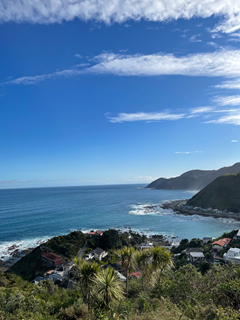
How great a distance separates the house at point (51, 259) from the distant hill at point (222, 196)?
81765 mm

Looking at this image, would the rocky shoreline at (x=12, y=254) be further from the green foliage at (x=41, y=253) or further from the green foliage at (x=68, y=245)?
the green foliage at (x=68, y=245)

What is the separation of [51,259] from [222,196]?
9343 centimetres

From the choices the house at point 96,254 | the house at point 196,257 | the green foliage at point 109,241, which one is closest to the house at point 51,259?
Answer: the house at point 96,254

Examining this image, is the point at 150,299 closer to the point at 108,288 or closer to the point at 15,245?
the point at 108,288

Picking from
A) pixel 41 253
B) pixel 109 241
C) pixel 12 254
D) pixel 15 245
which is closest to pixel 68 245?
pixel 41 253

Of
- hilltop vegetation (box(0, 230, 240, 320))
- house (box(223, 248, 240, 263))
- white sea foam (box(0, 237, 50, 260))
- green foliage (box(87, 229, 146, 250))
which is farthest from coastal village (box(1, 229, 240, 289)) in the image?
hilltop vegetation (box(0, 230, 240, 320))

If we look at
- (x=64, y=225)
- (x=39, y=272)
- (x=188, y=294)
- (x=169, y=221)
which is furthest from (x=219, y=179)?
(x=188, y=294)

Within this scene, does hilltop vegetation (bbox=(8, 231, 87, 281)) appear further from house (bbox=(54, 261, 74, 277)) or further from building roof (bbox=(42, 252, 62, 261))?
house (bbox=(54, 261, 74, 277))

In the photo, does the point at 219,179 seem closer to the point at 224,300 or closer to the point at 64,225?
the point at 64,225

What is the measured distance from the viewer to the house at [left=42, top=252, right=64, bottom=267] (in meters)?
37.2

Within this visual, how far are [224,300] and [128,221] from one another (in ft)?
237

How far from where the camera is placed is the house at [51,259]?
122 feet

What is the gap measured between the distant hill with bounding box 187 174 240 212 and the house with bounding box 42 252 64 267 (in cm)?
8177

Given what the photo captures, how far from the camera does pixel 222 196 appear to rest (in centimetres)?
10119
